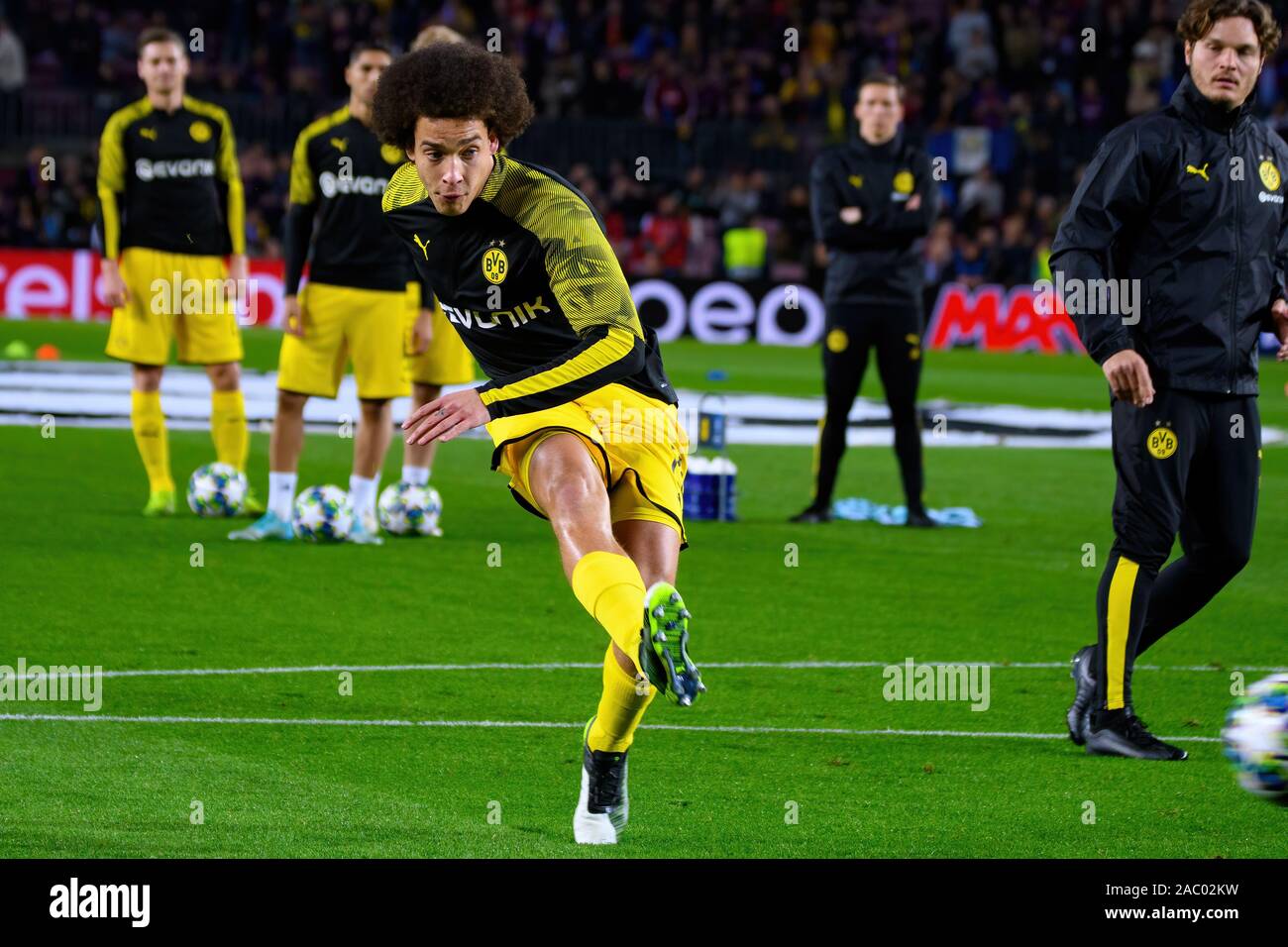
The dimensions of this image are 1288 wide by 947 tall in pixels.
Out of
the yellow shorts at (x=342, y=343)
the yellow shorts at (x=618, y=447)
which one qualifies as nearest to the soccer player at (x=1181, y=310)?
the yellow shorts at (x=618, y=447)

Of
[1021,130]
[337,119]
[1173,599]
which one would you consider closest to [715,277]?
[1021,130]

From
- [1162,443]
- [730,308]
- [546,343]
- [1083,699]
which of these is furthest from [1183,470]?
[730,308]

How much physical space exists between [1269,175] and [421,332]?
5280mm

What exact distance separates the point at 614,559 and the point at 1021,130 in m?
27.5

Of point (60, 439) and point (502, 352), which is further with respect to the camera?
point (60, 439)

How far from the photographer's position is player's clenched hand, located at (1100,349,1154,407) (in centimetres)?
595

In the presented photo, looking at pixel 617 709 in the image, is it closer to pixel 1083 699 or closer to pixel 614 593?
pixel 614 593

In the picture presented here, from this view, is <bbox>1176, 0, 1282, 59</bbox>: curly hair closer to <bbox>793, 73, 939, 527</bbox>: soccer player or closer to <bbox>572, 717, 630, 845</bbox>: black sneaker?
<bbox>572, 717, 630, 845</bbox>: black sneaker

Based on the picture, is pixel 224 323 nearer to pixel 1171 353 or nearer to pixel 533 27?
pixel 1171 353

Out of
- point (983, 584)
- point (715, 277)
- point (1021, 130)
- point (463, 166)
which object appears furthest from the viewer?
point (1021, 130)

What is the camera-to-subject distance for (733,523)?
1193cm

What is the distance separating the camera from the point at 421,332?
1050 centimetres

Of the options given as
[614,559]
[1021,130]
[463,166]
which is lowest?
[614,559]

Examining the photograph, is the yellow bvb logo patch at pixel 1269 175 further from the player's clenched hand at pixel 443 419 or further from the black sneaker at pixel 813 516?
the black sneaker at pixel 813 516
